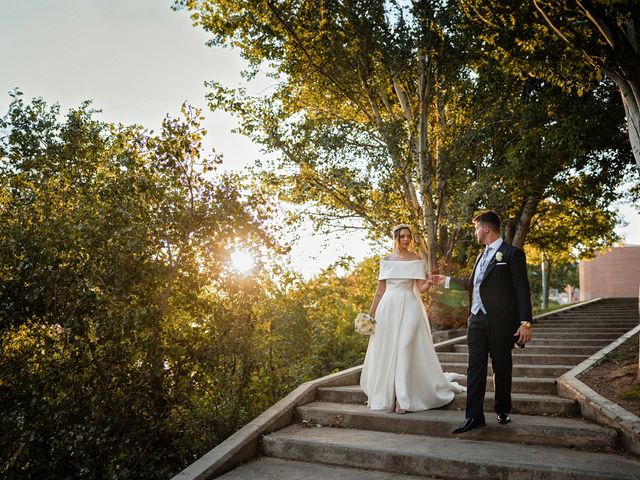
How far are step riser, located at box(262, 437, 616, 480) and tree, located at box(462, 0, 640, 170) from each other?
470 cm

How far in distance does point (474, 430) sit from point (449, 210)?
8.40 m

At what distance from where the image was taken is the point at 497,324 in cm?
538

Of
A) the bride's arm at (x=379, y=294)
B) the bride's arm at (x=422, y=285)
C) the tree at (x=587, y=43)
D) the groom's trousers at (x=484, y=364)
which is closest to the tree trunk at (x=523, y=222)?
the tree at (x=587, y=43)

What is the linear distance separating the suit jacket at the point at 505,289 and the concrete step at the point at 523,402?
134 cm

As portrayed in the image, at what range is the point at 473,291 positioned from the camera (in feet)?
18.6

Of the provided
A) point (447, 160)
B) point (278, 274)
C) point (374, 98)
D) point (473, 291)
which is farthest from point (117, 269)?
point (374, 98)

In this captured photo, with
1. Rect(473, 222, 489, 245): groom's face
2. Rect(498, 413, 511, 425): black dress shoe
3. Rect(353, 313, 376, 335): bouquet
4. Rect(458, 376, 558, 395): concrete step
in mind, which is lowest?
Rect(498, 413, 511, 425): black dress shoe

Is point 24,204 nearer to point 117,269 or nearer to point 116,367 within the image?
point 117,269

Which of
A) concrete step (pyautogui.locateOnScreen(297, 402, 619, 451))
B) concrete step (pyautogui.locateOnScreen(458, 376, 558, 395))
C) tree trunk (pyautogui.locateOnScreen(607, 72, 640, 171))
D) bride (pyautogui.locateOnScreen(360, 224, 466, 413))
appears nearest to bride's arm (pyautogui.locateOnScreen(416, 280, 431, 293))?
bride (pyautogui.locateOnScreen(360, 224, 466, 413))

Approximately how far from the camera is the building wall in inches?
1789

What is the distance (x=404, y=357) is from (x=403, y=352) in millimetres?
63

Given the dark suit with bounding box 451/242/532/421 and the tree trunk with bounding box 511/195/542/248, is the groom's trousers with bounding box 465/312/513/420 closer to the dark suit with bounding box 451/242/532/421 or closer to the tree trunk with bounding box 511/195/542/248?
the dark suit with bounding box 451/242/532/421

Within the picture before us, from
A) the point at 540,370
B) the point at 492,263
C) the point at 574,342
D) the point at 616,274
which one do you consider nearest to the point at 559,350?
the point at 574,342

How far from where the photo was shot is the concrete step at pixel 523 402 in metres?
5.92
